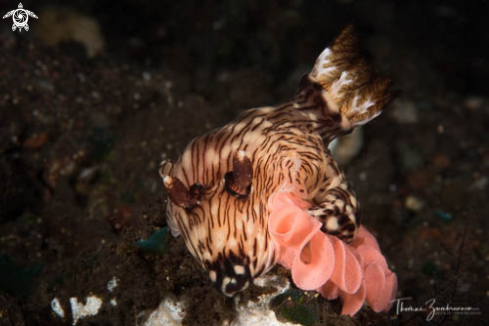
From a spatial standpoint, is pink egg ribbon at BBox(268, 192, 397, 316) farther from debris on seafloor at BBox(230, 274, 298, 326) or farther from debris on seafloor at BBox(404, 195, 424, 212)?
debris on seafloor at BBox(404, 195, 424, 212)

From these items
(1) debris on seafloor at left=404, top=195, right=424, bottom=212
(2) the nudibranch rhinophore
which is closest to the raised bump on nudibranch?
(2) the nudibranch rhinophore

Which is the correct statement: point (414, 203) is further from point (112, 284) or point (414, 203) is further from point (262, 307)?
point (112, 284)

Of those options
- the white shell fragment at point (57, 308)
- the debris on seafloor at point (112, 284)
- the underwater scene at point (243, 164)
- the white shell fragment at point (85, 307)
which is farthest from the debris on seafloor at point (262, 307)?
the white shell fragment at point (57, 308)

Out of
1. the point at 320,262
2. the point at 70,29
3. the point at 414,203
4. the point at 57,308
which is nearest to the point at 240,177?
the point at 320,262

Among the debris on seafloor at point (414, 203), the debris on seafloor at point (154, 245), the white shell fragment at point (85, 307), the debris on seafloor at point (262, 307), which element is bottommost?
the debris on seafloor at point (414, 203)

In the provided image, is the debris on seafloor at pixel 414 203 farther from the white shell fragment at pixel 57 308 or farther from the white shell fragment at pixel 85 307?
the white shell fragment at pixel 57 308

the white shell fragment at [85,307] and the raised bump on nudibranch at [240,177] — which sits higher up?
the raised bump on nudibranch at [240,177]
